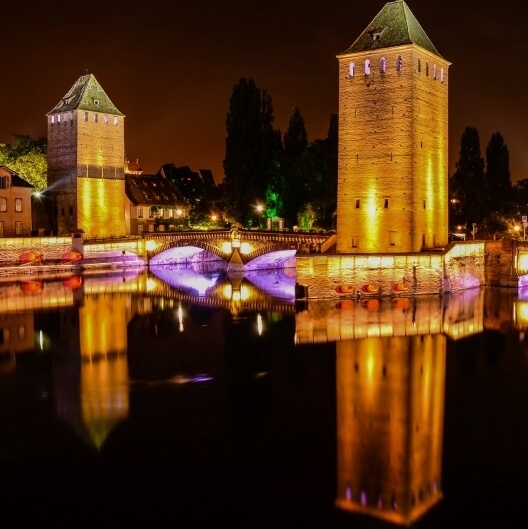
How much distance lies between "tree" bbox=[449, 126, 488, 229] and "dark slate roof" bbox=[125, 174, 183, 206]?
76.0 feet

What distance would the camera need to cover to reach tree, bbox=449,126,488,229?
49.0 meters

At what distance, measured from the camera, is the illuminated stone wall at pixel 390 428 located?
1108cm

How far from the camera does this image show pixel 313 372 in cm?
1827

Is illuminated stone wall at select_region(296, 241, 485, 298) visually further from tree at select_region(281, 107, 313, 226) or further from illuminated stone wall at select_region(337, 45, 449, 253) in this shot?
tree at select_region(281, 107, 313, 226)

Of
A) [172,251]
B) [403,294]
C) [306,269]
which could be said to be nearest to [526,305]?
[403,294]

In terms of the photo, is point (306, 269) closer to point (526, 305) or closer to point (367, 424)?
point (526, 305)

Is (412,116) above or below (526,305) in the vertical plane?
above

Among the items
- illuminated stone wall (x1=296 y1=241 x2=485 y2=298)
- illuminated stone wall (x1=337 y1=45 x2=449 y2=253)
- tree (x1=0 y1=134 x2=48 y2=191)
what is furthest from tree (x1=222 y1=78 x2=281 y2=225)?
illuminated stone wall (x1=296 y1=241 x2=485 y2=298)

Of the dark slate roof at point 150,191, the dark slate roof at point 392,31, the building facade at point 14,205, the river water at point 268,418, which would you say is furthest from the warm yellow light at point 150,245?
the river water at point 268,418

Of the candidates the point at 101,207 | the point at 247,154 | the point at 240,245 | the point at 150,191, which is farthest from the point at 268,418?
the point at 150,191

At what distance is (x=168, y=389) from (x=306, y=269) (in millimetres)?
13569

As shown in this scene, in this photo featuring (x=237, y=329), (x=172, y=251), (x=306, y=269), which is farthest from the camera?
(x=172, y=251)

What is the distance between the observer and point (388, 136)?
31.2 metres

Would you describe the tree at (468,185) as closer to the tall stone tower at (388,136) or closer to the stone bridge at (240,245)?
the stone bridge at (240,245)
